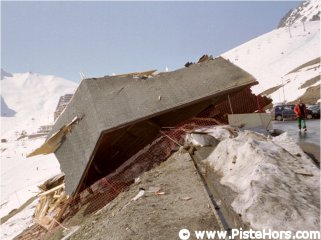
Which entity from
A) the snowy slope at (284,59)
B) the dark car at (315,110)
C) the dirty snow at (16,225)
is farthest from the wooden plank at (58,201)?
the snowy slope at (284,59)

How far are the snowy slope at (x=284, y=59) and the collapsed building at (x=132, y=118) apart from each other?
1411 inches

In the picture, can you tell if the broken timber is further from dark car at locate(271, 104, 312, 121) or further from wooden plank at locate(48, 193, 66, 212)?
dark car at locate(271, 104, 312, 121)

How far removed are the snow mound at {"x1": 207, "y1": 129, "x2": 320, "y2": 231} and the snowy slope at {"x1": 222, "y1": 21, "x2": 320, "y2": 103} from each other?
40.5 metres

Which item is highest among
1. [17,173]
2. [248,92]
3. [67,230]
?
[248,92]

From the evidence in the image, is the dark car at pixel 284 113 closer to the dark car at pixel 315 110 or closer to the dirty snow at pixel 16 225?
the dark car at pixel 315 110

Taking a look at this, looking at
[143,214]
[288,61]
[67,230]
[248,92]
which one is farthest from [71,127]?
[288,61]

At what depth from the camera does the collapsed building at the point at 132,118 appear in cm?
1107

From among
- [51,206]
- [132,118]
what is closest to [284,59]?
[132,118]

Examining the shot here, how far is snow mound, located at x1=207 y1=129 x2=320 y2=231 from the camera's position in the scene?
16.2 feet

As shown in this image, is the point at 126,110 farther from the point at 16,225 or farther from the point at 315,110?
the point at 315,110

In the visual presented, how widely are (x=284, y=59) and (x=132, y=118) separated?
8341 cm

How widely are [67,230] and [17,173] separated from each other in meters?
36.5

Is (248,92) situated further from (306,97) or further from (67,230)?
(306,97)

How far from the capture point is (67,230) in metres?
9.23
